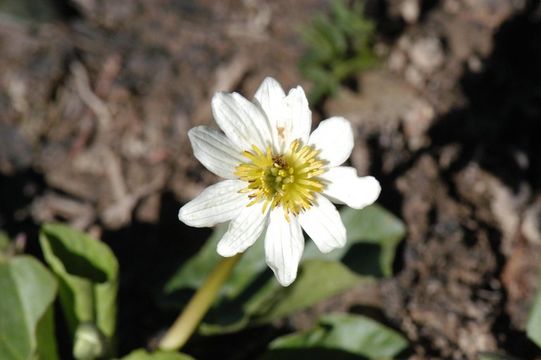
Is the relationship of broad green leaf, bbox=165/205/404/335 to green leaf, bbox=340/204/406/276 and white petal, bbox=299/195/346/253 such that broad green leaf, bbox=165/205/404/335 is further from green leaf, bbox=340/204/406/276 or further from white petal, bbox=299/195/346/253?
white petal, bbox=299/195/346/253

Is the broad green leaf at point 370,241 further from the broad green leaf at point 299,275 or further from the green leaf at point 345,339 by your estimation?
the green leaf at point 345,339

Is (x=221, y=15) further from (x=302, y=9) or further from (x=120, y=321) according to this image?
(x=120, y=321)

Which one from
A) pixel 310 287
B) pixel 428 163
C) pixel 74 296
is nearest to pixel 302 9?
pixel 428 163

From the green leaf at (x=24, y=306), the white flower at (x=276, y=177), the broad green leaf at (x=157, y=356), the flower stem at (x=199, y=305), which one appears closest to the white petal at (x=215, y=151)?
the white flower at (x=276, y=177)

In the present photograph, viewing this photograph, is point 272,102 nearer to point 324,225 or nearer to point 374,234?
point 324,225

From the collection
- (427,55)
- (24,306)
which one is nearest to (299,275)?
(24,306)

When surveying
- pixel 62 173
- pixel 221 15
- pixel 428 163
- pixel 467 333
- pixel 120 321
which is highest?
pixel 221 15
